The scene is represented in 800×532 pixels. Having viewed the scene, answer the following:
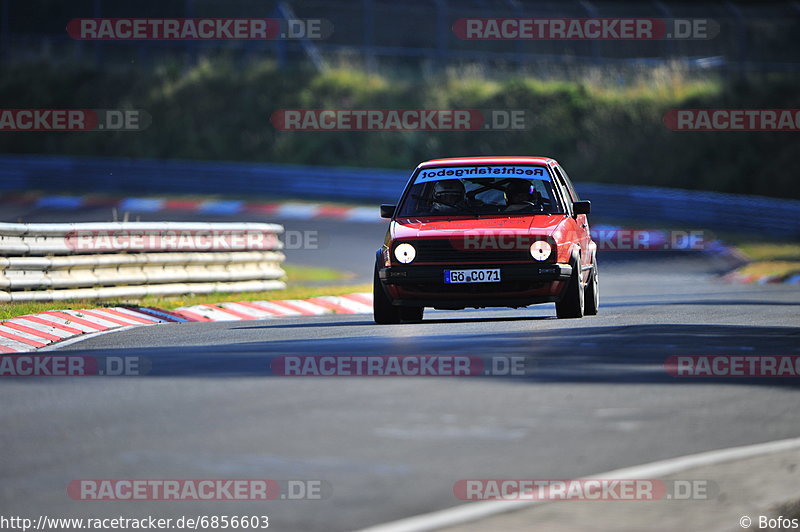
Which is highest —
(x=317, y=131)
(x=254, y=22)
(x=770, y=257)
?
(x=254, y=22)

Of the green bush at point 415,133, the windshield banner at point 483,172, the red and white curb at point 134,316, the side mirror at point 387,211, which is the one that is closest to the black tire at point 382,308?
the side mirror at point 387,211

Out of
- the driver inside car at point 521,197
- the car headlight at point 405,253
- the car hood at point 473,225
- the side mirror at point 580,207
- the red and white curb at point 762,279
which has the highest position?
the driver inside car at point 521,197

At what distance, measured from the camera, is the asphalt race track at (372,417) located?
5.54m

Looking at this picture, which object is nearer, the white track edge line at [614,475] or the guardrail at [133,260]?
the white track edge line at [614,475]

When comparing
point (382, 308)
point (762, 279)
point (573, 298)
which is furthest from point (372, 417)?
point (762, 279)

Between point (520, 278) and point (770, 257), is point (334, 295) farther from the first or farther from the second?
point (770, 257)

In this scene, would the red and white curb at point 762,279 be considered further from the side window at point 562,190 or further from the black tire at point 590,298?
the side window at point 562,190

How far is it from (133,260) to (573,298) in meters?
5.81

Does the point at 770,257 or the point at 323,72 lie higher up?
the point at 323,72

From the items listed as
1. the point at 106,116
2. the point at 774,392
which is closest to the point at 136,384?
the point at 774,392

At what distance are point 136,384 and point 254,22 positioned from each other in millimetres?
32863

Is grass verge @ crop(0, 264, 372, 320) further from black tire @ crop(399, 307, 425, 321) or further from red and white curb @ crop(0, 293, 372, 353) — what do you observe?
black tire @ crop(399, 307, 425, 321)

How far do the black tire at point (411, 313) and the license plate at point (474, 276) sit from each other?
2.87ft

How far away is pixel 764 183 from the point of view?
108 ft
